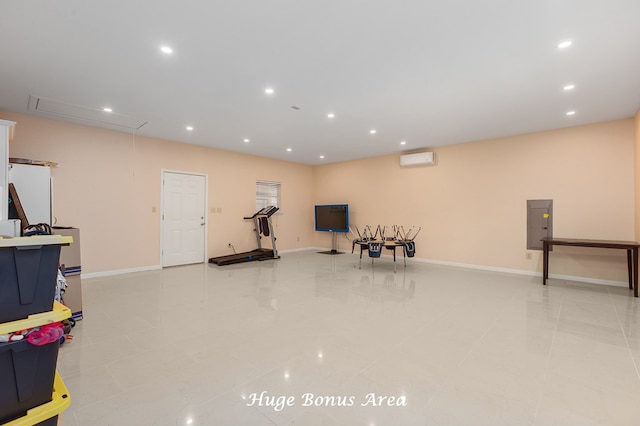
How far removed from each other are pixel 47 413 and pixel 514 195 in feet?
22.4

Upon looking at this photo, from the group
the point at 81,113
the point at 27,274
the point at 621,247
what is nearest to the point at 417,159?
the point at 621,247

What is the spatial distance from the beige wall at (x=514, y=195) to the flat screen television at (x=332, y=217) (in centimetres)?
71

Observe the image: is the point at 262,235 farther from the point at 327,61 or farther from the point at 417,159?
the point at 327,61

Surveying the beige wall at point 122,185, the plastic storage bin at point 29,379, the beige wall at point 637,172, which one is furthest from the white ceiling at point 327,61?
the plastic storage bin at point 29,379

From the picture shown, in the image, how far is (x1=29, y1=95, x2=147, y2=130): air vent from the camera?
4.10m

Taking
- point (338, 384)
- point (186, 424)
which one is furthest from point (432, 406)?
point (186, 424)

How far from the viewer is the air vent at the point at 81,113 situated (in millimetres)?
4102

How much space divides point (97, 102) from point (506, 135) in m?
7.03

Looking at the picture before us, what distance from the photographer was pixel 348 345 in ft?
8.48

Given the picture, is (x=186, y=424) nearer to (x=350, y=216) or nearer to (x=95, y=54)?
(x=95, y=54)

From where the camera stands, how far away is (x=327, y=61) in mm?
3014

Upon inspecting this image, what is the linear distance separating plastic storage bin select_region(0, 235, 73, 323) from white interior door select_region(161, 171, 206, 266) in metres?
5.28

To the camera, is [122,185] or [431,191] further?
[431,191]

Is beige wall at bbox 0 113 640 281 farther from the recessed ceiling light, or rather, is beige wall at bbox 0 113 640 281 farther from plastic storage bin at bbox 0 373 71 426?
plastic storage bin at bbox 0 373 71 426
